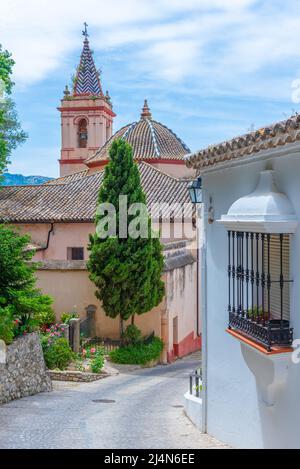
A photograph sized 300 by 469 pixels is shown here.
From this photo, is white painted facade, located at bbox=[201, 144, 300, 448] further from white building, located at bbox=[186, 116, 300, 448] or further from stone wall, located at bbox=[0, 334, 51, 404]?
stone wall, located at bbox=[0, 334, 51, 404]

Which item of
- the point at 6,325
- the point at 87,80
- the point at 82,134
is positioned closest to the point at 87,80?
the point at 87,80

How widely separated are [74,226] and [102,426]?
18.8 metres

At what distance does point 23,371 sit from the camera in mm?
17594

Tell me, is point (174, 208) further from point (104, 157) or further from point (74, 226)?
point (104, 157)

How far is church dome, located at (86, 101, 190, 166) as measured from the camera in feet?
138

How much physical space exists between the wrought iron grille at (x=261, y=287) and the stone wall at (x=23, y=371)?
745cm

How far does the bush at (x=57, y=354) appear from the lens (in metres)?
21.2

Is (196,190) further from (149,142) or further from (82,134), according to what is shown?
(82,134)

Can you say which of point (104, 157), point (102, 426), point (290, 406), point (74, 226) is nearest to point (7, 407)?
point (102, 426)

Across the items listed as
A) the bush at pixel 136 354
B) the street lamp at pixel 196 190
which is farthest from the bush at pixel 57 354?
the street lamp at pixel 196 190

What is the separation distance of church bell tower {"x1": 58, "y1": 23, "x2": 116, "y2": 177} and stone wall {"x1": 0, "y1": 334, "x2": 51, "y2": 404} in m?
35.2

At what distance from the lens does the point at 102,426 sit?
14070 mm

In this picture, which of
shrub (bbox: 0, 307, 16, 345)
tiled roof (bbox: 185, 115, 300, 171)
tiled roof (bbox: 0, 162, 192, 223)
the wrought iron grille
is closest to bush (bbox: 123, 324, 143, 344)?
tiled roof (bbox: 0, 162, 192, 223)

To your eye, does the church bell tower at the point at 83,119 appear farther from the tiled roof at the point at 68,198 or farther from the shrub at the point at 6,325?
the shrub at the point at 6,325
